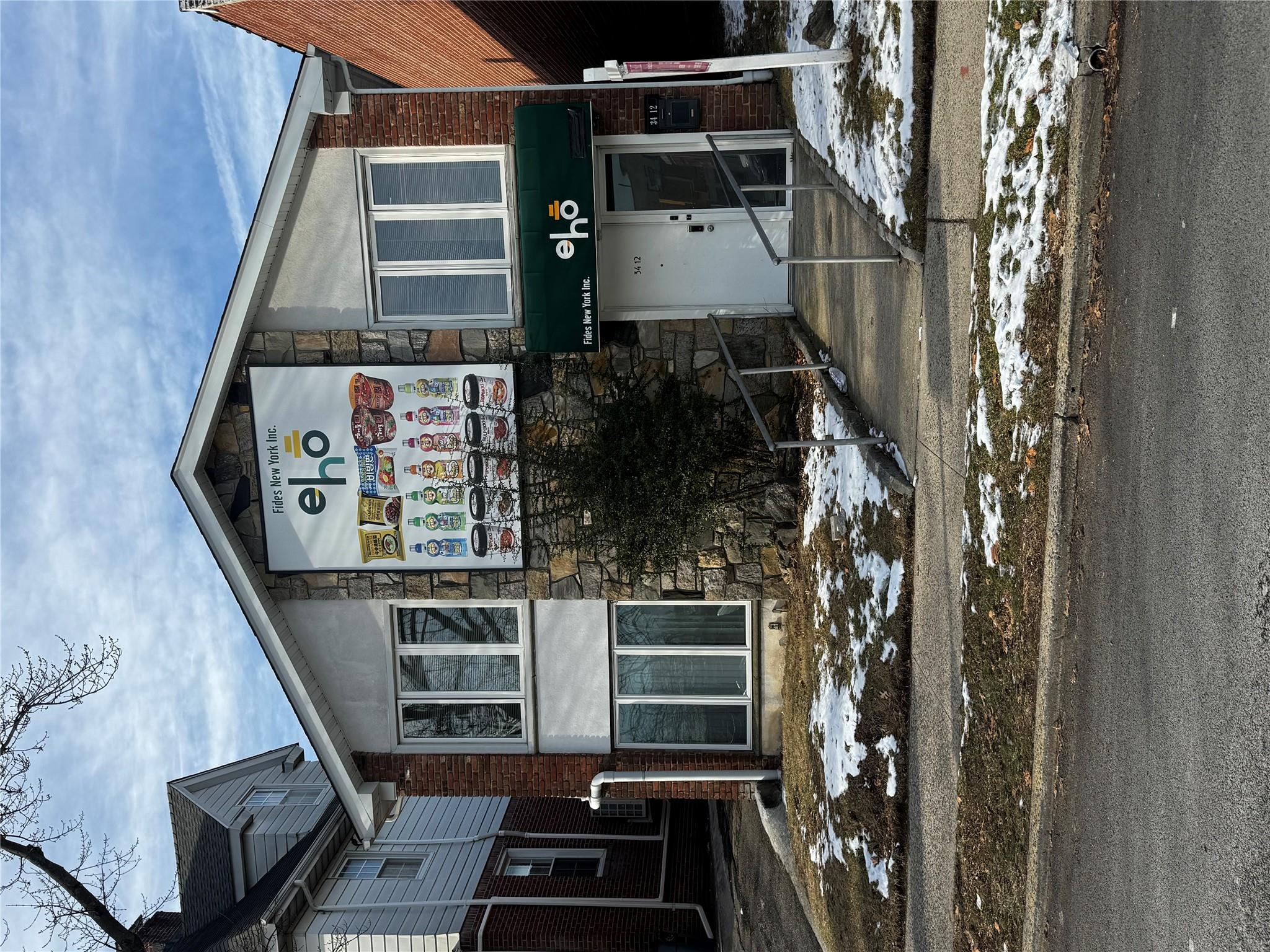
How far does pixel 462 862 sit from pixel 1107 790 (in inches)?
607

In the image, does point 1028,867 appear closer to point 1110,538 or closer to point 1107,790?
point 1107,790

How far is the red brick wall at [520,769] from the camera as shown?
1055cm

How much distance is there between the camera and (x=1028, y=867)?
457cm

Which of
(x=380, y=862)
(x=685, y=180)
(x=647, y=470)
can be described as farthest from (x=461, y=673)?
(x=380, y=862)

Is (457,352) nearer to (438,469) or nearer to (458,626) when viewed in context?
(438,469)

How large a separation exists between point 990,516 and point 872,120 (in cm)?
342

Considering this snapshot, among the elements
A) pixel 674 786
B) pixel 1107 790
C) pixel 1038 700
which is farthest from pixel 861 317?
pixel 674 786

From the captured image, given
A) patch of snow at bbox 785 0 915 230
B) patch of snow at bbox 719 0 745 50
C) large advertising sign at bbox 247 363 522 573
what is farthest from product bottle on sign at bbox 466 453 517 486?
patch of snow at bbox 719 0 745 50

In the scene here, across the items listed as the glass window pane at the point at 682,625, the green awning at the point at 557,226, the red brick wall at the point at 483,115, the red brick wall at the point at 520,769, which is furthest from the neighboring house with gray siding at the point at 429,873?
the red brick wall at the point at 483,115

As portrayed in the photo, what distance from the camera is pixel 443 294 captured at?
9750 mm

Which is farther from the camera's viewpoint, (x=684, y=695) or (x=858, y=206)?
(x=684, y=695)

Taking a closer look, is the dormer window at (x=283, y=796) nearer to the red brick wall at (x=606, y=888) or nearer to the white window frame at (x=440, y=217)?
the red brick wall at (x=606, y=888)

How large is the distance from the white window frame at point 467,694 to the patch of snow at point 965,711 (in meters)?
5.98

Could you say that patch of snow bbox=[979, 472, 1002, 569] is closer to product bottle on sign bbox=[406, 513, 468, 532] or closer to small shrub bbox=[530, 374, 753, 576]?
small shrub bbox=[530, 374, 753, 576]
